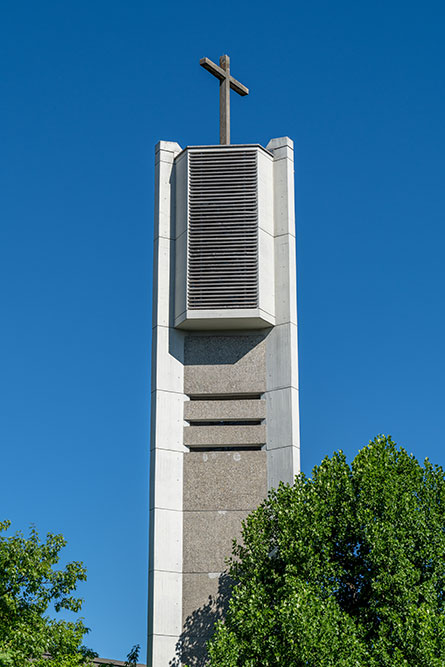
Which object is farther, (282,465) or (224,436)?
(224,436)

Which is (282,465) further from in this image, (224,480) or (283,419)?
(224,480)

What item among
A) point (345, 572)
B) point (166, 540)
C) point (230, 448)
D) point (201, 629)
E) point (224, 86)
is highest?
point (224, 86)

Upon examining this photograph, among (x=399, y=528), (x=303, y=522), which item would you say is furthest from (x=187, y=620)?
(x=399, y=528)

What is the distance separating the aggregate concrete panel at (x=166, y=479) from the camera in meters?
22.0

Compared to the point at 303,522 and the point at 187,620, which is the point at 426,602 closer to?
the point at 303,522

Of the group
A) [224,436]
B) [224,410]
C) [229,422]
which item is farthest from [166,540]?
[224,410]

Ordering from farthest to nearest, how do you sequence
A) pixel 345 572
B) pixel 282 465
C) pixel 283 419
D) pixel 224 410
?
pixel 224 410, pixel 283 419, pixel 282 465, pixel 345 572

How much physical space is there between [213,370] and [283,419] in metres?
2.09

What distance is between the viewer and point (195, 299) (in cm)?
2292

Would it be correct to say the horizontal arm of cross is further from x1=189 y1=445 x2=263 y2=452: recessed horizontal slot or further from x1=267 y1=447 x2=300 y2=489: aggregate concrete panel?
x1=267 y1=447 x2=300 y2=489: aggregate concrete panel

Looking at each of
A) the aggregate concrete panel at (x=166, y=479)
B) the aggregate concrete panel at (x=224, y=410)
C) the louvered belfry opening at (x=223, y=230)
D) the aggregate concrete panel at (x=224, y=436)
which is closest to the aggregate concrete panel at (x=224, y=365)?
the aggregate concrete panel at (x=224, y=410)

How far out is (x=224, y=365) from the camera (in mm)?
23234

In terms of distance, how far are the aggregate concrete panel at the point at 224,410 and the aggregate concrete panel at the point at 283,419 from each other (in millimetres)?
255

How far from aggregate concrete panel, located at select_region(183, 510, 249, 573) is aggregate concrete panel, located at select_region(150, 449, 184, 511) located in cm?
48
